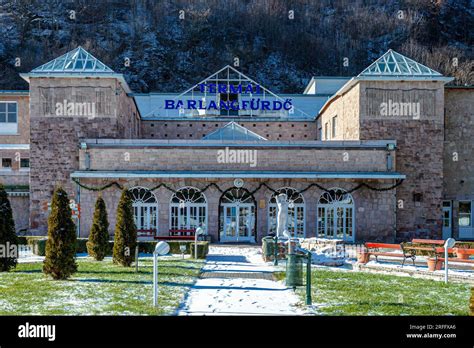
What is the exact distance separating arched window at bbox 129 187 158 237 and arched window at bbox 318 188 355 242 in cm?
818

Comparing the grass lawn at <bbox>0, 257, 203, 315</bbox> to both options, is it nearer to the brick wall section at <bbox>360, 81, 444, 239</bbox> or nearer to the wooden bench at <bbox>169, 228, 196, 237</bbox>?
the wooden bench at <bbox>169, 228, 196, 237</bbox>

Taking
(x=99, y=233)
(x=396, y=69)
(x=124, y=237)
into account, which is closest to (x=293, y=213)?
(x=396, y=69)

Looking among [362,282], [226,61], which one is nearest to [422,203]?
[362,282]

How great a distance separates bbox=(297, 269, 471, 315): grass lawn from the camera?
34.7 ft

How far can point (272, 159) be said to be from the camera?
86.5ft

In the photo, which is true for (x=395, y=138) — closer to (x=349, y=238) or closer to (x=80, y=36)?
(x=349, y=238)

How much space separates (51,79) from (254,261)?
1479cm

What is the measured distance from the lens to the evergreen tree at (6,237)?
1565 centimetres

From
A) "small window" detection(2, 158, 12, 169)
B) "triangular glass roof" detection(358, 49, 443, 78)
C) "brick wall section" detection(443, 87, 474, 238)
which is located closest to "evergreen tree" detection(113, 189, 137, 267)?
"triangular glass roof" detection(358, 49, 443, 78)

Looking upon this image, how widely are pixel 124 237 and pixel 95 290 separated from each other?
442 cm

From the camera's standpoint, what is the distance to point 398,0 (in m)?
87.6

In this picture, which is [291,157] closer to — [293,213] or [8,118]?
[293,213]

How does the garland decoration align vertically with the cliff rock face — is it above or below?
below

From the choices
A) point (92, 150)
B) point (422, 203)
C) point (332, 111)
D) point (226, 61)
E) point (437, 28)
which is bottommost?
point (422, 203)
